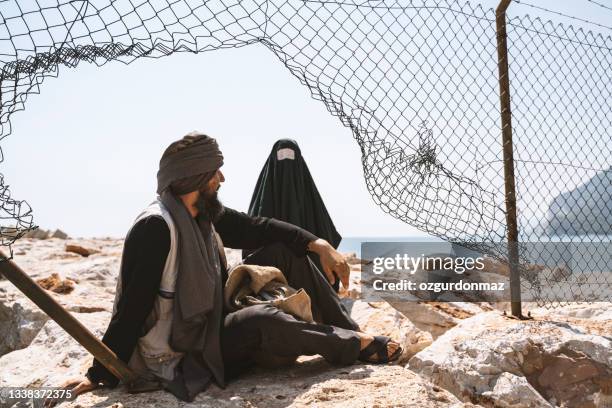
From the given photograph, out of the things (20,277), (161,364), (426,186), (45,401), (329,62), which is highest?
(329,62)

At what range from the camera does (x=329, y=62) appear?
3113mm

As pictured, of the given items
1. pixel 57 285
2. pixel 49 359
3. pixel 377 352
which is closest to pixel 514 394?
pixel 377 352

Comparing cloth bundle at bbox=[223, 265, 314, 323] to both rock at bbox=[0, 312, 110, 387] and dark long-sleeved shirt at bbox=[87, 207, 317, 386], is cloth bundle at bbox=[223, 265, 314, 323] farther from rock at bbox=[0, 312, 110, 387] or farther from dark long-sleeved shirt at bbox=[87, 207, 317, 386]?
rock at bbox=[0, 312, 110, 387]

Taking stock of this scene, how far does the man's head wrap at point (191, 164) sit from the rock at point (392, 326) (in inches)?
50.8

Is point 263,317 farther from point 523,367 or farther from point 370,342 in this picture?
point 523,367

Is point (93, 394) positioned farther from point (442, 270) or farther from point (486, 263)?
point (486, 263)

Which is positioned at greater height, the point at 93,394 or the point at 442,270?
the point at 442,270

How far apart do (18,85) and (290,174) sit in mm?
2402

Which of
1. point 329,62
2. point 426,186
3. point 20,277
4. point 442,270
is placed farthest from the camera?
point 442,270

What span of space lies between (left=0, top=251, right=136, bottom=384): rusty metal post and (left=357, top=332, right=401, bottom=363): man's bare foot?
1013 millimetres

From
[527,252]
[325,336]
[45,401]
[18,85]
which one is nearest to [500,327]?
[527,252]

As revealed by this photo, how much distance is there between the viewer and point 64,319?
7.75ft

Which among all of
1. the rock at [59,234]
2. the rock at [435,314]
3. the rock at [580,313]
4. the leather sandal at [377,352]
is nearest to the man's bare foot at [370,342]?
the leather sandal at [377,352]

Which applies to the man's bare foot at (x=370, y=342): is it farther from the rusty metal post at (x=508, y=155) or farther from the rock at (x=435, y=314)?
the rock at (x=435, y=314)
